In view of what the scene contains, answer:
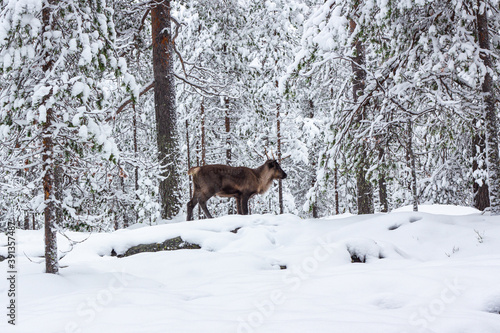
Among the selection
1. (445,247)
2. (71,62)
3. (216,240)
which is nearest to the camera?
(71,62)

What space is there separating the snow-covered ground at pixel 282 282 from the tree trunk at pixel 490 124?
0.59 m

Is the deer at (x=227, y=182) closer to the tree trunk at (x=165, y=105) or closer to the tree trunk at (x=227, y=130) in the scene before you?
the tree trunk at (x=165, y=105)

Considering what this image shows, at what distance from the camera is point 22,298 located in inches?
162

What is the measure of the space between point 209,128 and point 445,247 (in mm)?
13021

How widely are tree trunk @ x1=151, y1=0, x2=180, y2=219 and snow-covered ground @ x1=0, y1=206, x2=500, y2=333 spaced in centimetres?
228

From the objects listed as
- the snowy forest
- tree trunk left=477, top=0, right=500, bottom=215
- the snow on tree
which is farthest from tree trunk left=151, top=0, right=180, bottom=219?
tree trunk left=477, top=0, right=500, bottom=215

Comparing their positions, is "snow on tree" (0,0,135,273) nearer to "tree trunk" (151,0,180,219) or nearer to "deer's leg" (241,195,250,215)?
"tree trunk" (151,0,180,219)

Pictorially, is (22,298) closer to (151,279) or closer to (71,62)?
(151,279)

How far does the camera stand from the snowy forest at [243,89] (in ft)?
15.4

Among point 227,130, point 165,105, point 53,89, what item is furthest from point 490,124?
point 227,130

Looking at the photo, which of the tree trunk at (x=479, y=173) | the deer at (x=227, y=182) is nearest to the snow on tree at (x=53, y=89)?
the deer at (x=227, y=182)

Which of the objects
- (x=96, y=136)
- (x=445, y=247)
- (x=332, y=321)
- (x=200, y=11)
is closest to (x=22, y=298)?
(x=96, y=136)

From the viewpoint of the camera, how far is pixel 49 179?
4.89 meters

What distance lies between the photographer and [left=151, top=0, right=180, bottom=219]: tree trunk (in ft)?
32.6
